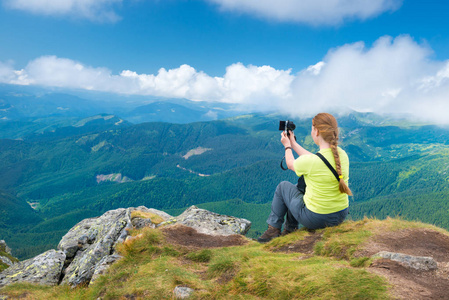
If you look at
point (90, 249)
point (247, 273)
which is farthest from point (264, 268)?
point (90, 249)

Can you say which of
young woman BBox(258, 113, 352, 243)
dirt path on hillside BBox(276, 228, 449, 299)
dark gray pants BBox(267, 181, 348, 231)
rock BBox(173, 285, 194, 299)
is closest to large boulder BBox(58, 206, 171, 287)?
rock BBox(173, 285, 194, 299)

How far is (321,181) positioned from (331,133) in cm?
166

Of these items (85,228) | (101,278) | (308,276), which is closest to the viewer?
(308,276)

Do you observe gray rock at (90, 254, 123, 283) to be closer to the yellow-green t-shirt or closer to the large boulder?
the large boulder

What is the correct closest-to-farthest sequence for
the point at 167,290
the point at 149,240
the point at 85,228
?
the point at 167,290
the point at 149,240
the point at 85,228

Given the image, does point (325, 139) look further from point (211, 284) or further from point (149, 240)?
point (149, 240)

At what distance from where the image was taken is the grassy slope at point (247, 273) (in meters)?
5.38

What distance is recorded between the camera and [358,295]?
4.73m

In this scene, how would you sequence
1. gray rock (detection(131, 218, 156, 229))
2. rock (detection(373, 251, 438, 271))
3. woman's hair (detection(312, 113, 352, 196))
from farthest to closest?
gray rock (detection(131, 218, 156, 229))
woman's hair (detection(312, 113, 352, 196))
rock (detection(373, 251, 438, 271))

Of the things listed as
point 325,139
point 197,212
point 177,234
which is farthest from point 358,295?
point 197,212

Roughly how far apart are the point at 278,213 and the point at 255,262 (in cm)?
330

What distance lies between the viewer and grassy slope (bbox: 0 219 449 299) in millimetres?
5379

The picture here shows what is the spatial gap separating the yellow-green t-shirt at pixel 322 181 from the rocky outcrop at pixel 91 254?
7408 mm

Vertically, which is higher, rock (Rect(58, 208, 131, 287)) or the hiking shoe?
the hiking shoe
